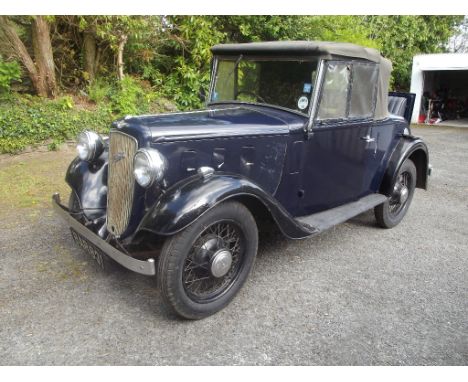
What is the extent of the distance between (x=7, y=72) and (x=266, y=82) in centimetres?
551

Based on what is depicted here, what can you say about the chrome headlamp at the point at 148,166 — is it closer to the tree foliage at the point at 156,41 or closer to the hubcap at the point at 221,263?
the hubcap at the point at 221,263

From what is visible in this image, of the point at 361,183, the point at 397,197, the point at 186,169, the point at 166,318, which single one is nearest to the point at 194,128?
the point at 186,169

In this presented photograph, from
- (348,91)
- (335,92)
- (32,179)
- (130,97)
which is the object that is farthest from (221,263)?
(130,97)

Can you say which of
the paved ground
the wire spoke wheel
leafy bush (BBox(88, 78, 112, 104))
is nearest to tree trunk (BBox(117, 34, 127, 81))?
leafy bush (BBox(88, 78, 112, 104))

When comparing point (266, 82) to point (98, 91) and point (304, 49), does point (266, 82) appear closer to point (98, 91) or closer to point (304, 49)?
point (304, 49)

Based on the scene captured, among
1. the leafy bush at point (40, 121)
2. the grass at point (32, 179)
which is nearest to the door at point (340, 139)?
the grass at point (32, 179)

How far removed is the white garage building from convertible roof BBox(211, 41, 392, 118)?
31.9 ft

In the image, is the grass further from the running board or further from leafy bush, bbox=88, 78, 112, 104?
the running board

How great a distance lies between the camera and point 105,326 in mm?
2498

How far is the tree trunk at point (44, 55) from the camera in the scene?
7219mm

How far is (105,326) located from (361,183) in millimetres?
2720

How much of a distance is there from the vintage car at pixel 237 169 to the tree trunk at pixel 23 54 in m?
5.04

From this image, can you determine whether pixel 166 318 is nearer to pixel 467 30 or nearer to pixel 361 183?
pixel 361 183

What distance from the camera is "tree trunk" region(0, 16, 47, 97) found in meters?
7.02
